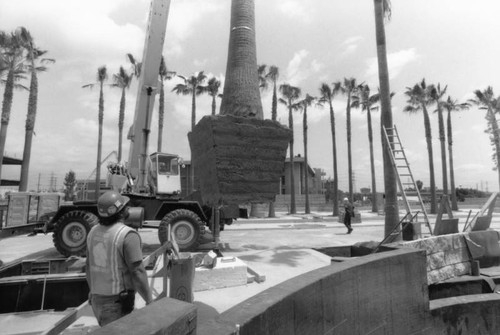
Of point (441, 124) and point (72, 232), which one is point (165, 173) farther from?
point (441, 124)

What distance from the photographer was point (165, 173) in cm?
1164

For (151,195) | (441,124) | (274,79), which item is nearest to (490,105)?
(441,124)

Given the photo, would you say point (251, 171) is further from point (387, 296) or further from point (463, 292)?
point (463, 292)

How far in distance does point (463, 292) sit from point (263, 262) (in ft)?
14.8

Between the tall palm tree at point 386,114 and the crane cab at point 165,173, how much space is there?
7044mm

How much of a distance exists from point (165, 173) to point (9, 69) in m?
20.8

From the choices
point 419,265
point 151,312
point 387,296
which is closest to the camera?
point 151,312

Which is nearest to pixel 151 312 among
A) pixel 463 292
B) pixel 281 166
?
pixel 281 166

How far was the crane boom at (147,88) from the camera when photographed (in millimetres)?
10234

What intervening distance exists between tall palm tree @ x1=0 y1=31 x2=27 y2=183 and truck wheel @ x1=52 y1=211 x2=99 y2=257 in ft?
58.7

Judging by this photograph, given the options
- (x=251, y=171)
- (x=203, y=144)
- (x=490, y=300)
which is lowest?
(x=490, y=300)

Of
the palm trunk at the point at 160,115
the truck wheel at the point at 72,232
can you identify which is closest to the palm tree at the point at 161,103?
the palm trunk at the point at 160,115

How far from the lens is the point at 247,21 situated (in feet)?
18.3

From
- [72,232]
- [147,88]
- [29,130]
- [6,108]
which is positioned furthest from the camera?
[29,130]
